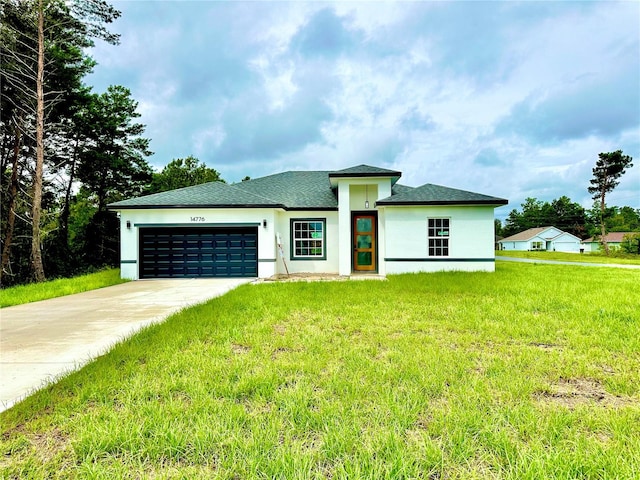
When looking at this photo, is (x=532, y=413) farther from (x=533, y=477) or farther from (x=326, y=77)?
(x=326, y=77)

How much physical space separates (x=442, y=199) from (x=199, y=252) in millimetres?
10060

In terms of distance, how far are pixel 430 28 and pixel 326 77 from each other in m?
6.46

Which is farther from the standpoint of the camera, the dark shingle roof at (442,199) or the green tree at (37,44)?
the green tree at (37,44)

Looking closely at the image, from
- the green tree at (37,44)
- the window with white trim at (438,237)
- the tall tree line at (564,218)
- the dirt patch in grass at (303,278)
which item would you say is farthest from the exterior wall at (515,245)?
the green tree at (37,44)

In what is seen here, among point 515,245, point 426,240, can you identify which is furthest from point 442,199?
point 515,245

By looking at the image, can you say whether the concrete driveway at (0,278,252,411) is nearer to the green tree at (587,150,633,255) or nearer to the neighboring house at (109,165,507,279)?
the neighboring house at (109,165,507,279)

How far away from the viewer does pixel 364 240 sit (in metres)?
13.6

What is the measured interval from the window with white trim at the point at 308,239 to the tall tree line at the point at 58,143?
11.5 m

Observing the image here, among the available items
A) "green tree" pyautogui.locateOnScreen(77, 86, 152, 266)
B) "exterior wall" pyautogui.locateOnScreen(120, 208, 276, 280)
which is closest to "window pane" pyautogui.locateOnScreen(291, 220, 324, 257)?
"exterior wall" pyautogui.locateOnScreen(120, 208, 276, 280)

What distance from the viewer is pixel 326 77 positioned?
18000 millimetres

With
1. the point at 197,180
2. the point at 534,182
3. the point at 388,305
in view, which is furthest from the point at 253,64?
the point at 534,182

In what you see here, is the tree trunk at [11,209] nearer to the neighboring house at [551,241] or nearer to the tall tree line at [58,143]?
the tall tree line at [58,143]

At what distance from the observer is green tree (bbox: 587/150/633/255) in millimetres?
31562

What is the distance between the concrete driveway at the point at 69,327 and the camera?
3545 millimetres
